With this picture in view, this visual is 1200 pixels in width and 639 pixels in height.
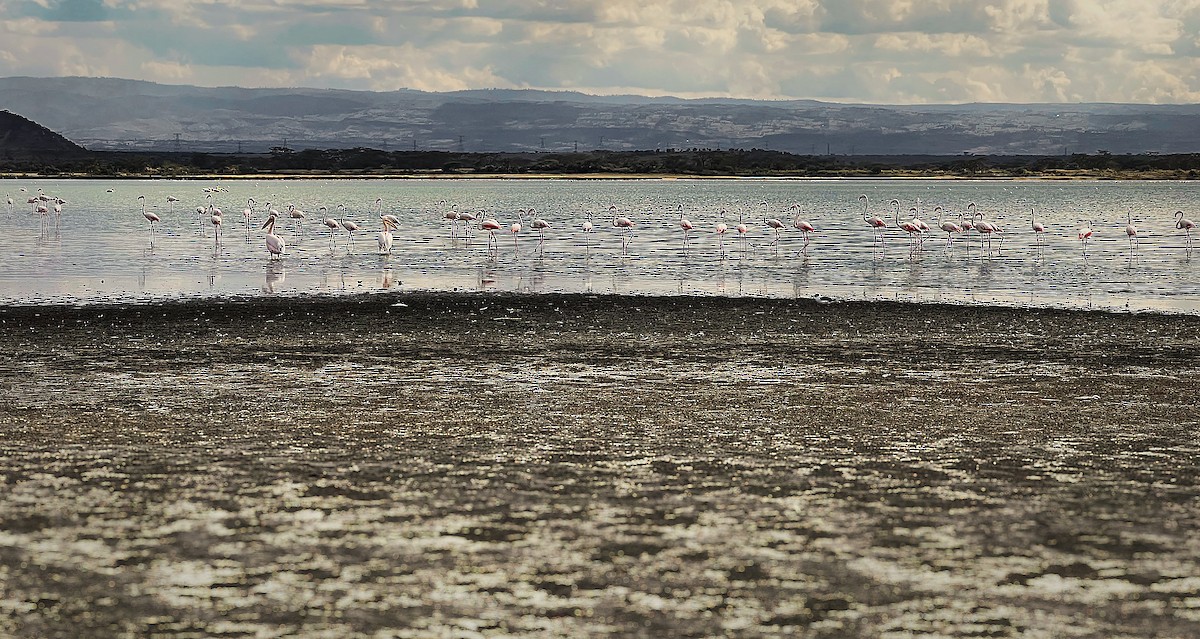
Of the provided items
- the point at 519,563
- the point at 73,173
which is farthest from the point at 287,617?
the point at 73,173

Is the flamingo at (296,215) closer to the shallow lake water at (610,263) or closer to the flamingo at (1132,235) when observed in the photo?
the shallow lake water at (610,263)

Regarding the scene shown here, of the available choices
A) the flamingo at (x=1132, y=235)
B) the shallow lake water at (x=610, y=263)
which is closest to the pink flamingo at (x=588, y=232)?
the shallow lake water at (x=610, y=263)

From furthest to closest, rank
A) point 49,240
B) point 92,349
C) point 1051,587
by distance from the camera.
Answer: point 49,240
point 92,349
point 1051,587

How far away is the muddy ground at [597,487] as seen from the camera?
744cm

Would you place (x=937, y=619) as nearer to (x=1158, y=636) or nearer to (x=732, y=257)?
(x=1158, y=636)

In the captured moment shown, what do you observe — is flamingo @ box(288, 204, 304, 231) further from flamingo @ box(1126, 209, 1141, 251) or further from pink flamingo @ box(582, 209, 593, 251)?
flamingo @ box(1126, 209, 1141, 251)

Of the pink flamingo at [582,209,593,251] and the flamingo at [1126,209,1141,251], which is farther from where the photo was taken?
the pink flamingo at [582,209,593,251]

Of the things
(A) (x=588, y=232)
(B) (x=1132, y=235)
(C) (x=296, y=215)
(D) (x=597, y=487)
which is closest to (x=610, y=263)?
(B) (x=1132, y=235)

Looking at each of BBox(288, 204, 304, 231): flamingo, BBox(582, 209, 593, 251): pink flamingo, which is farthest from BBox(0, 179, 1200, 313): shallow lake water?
BBox(288, 204, 304, 231): flamingo

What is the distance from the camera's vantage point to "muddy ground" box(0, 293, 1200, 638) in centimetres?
744

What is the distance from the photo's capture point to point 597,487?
33.4ft

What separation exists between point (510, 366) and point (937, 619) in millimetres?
9932

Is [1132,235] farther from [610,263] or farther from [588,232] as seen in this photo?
[588,232]

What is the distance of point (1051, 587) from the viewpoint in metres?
7.79
